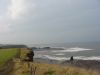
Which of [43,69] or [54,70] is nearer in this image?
[54,70]

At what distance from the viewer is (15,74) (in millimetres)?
6848

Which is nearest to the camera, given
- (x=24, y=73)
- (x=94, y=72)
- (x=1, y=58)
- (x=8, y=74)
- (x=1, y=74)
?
(x=94, y=72)

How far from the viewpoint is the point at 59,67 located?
243 inches

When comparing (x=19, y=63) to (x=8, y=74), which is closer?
(x=19, y=63)

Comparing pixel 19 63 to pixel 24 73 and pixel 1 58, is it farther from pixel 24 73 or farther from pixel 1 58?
pixel 1 58

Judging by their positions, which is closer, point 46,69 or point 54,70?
point 54,70

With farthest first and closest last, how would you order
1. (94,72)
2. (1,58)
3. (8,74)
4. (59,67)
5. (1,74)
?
(1,58) → (1,74) → (8,74) → (59,67) → (94,72)

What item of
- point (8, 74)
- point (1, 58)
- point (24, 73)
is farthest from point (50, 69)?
point (1, 58)

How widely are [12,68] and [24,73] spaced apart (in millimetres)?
535

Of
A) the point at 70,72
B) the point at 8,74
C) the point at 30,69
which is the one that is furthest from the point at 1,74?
the point at 70,72

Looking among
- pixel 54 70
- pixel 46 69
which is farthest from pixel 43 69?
pixel 54 70

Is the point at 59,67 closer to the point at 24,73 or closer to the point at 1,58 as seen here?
the point at 24,73

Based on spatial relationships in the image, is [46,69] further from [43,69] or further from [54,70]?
[54,70]

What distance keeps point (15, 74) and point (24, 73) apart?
0.33 meters
